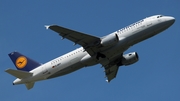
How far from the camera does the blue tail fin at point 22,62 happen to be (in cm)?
5861

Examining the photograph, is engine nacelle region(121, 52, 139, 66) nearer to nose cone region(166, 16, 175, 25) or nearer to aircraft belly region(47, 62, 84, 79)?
aircraft belly region(47, 62, 84, 79)

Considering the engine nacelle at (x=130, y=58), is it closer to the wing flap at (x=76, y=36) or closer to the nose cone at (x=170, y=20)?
the wing flap at (x=76, y=36)

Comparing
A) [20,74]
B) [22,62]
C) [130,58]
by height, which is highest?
[22,62]

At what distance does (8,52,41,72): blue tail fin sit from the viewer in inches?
2307

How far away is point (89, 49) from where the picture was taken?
5397 centimetres

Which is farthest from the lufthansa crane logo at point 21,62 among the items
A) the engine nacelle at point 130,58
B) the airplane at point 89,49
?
the engine nacelle at point 130,58

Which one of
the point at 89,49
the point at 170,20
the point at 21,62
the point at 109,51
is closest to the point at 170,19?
the point at 170,20

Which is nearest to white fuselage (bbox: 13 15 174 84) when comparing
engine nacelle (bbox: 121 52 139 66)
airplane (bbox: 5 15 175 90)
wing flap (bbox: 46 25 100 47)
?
airplane (bbox: 5 15 175 90)

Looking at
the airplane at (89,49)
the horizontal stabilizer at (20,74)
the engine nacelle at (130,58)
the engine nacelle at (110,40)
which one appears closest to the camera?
the engine nacelle at (110,40)

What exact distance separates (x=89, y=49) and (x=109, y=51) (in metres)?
2.82

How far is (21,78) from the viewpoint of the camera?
2231 inches

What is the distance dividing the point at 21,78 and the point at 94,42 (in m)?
12.1

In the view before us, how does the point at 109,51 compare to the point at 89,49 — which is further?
the point at 109,51

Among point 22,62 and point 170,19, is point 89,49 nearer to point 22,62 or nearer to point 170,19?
point 170,19
